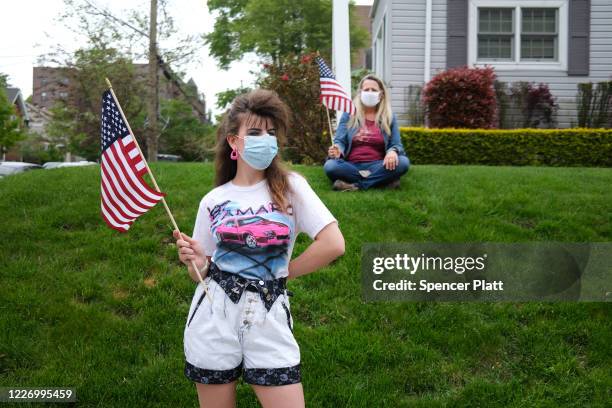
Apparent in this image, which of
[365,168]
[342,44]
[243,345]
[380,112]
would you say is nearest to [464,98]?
[342,44]

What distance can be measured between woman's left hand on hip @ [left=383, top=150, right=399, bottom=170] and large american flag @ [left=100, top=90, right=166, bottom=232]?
4.52m

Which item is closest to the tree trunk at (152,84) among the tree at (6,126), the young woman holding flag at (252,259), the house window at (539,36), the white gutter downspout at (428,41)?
the white gutter downspout at (428,41)

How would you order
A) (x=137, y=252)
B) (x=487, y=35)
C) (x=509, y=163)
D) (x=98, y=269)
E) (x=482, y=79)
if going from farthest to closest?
(x=487, y=35)
(x=482, y=79)
(x=509, y=163)
(x=137, y=252)
(x=98, y=269)

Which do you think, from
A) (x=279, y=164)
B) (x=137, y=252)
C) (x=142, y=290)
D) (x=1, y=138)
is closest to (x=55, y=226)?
(x=137, y=252)

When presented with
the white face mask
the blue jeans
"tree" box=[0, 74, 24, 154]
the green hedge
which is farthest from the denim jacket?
"tree" box=[0, 74, 24, 154]

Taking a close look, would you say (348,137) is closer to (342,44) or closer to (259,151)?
(342,44)

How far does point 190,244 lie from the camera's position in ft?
7.77

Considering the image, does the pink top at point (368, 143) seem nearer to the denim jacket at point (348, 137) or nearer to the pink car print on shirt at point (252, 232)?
the denim jacket at point (348, 137)

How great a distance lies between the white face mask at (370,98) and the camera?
7.09 meters

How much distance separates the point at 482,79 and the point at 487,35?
76.6 inches

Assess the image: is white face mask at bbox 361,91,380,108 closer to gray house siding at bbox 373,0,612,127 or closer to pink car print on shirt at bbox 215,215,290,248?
pink car print on shirt at bbox 215,215,290,248

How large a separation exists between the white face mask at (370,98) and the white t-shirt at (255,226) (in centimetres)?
484

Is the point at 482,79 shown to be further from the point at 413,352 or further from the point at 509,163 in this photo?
the point at 413,352

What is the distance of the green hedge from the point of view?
11.3 metres
